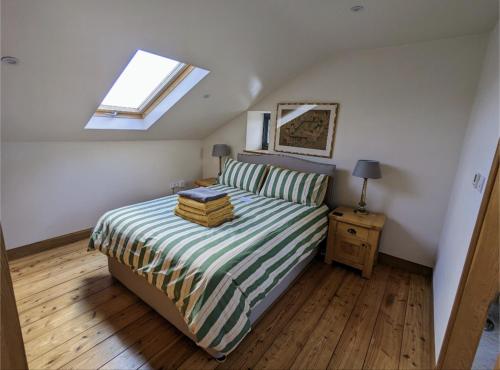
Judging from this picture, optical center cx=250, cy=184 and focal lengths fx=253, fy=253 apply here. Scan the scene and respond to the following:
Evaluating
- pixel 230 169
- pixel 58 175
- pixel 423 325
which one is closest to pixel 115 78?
pixel 58 175

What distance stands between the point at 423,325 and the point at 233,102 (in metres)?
2.95

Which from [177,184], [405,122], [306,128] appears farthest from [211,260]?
[177,184]

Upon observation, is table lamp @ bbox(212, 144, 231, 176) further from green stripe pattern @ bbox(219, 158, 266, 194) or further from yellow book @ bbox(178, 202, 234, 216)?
yellow book @ bbox(178, 202, 234, 216)


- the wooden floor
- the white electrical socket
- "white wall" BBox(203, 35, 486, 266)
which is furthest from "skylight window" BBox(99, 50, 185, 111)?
the wooden floor

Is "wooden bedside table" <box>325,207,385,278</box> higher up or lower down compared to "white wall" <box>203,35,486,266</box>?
lower down

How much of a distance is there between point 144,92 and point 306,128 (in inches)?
75.7

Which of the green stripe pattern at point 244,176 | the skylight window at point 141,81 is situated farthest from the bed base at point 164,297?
the skylight window at point 141,81

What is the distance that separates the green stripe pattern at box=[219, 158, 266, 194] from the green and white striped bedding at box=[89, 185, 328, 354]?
64 cm

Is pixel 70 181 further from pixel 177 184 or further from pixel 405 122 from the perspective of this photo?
pixel 405 122

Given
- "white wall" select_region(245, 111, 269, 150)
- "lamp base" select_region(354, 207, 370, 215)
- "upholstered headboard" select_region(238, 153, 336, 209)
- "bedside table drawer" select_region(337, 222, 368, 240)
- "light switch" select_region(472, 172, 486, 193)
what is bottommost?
"bedside table drawer" select_region(337, 222, 368, 240)

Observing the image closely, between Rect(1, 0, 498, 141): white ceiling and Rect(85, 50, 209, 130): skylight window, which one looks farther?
Rect(85, 50, 209, 130): skylight window

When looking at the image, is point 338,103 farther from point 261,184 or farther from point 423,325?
point 423,325

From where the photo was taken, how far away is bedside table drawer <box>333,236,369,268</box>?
2.49 meters

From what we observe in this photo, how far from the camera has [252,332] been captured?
180cm
